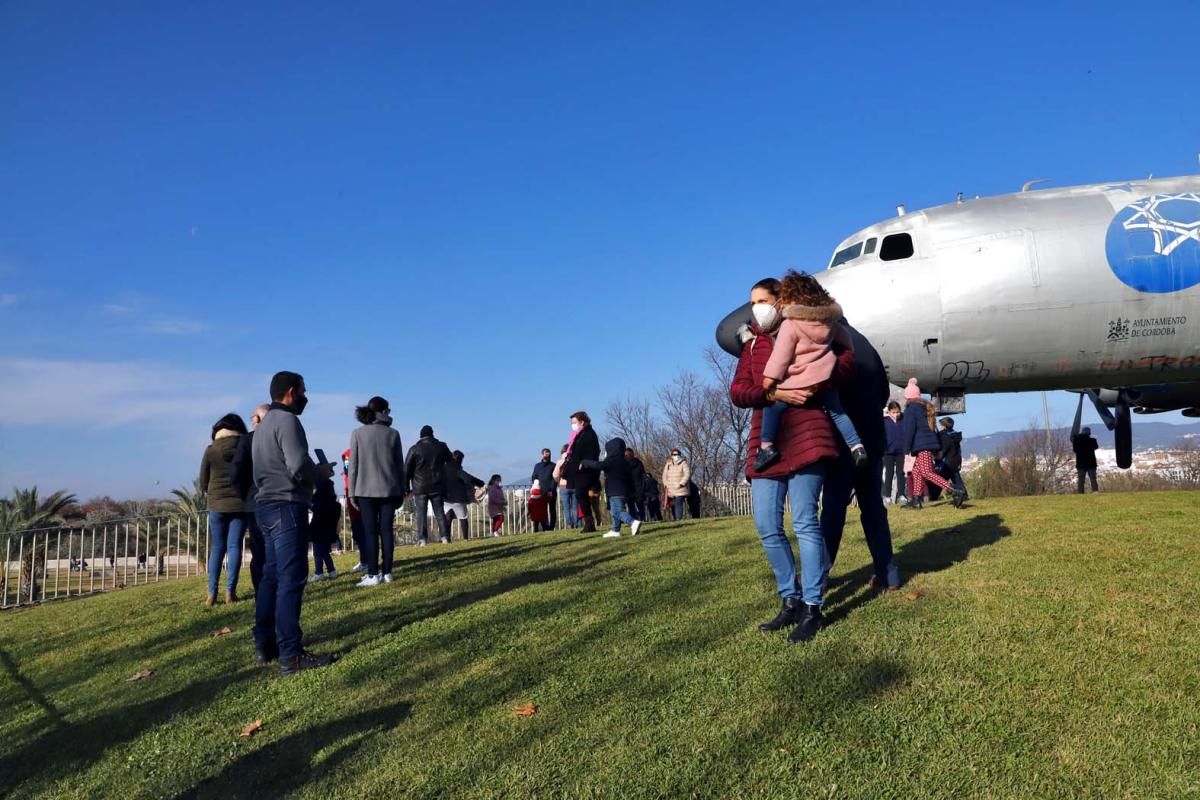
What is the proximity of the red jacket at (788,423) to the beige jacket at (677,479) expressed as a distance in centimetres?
1336

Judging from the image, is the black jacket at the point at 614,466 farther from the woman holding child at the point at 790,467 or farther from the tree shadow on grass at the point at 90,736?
the woman holding child at the point at 790,467

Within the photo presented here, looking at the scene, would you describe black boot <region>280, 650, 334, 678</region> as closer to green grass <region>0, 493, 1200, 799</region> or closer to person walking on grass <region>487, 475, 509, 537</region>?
green grass <region>0, 493, 1200, 799</region>

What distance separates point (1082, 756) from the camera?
3295 mm

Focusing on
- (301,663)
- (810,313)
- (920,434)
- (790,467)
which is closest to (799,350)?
(810,313)

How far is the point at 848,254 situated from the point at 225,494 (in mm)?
9213

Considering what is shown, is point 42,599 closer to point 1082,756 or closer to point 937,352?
point 937,352

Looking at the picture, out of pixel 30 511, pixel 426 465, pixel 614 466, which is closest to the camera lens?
pixel 614 466

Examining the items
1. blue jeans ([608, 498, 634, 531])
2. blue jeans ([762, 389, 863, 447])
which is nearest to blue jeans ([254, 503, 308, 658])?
blue jeans ([762, 389, 863, 447])

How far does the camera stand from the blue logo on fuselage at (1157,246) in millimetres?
11391

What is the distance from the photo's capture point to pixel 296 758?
4191mm

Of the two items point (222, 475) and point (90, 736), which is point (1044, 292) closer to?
point (222, 475)

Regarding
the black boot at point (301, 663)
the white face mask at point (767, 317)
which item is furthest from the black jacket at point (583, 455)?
the white face mask at point (767, 317)

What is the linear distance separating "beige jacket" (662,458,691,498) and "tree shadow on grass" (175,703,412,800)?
46.3 ft

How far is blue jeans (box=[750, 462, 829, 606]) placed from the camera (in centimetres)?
511
